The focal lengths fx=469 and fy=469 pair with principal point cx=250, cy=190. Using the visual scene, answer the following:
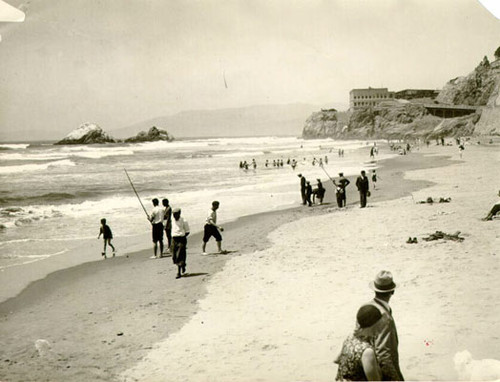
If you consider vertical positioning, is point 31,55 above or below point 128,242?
above

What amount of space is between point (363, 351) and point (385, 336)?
0.17 meters

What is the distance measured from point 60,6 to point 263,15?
2.37m

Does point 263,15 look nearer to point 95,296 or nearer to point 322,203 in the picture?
point 95,296

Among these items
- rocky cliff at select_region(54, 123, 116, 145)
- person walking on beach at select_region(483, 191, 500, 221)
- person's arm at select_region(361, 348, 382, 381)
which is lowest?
person's arm at select_region(361, 348, 382, 381)

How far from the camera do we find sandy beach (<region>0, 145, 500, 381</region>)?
409 cm

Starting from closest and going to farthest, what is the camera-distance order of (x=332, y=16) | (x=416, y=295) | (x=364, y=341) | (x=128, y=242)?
1. (x=364, y=341)
2. (x=416, y=295)
3. (x=332, y=16)
4. (x=128, y=242)

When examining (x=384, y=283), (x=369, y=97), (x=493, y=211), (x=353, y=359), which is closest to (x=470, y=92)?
(x=369, y=97)

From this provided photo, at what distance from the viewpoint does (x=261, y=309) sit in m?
5.14

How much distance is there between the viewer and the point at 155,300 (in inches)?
239

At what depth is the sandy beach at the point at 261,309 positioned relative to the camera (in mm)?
4090

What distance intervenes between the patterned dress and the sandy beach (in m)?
1.04

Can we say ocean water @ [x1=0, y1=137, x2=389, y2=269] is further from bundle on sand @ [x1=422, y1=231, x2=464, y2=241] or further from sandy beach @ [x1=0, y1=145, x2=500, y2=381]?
bundle on sand @ [x1=422, y1=231, x2=464, y2=241]

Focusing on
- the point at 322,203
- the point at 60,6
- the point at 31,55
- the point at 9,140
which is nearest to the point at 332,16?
the point at 60,6

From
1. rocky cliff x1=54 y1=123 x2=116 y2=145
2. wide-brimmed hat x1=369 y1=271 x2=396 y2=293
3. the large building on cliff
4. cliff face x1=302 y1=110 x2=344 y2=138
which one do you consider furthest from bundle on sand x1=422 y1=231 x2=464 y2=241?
cliff face x1=302 y1=110 x2=344 y2=138
